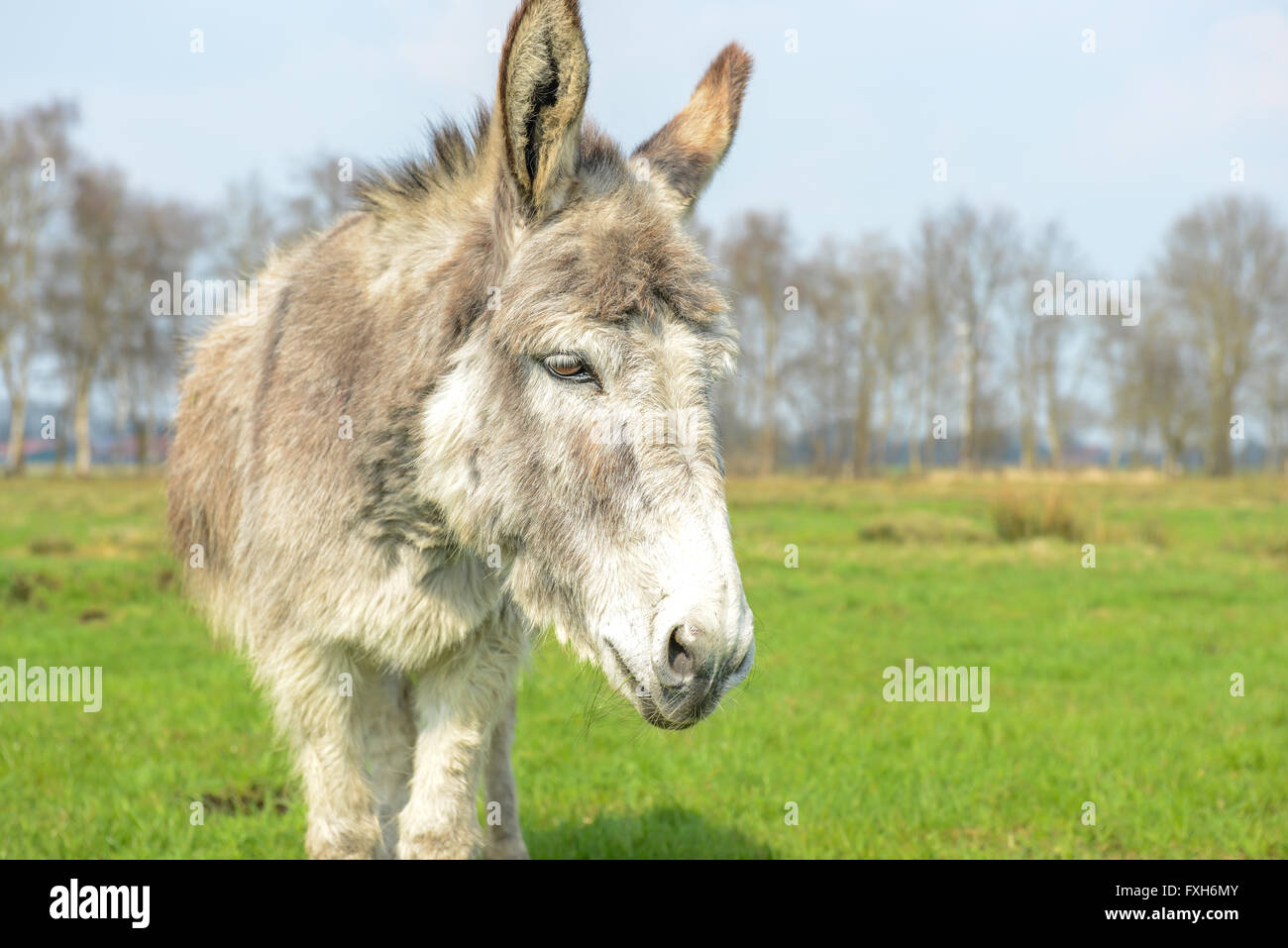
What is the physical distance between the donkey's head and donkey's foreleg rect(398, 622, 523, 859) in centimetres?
72

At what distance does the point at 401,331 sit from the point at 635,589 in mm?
1275

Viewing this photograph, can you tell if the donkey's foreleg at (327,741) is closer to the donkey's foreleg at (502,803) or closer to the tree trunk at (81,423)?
the donkey's foreleg at (502,803)

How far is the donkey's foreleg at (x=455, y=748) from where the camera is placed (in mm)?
3381

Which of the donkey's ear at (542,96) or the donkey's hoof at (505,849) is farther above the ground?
the donkey's ear at (542,96)

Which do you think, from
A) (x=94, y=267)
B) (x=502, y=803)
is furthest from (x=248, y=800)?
(x=94, y=267)

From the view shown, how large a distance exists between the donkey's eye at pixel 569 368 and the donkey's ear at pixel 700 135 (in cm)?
81

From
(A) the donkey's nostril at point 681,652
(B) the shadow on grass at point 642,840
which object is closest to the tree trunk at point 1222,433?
(B) the shadow on grass at point 642,840

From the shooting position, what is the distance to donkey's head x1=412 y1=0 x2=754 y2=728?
2.21m

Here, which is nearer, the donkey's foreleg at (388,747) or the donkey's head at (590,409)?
the donkey's head at (590,409)

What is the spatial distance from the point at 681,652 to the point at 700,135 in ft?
6.37

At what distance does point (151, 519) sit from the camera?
18.6 m

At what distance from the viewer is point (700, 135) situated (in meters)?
3.26

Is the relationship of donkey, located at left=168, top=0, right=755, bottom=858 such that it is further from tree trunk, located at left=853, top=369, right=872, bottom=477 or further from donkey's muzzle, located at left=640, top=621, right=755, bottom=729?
tree trunk, located at left=853, top=369, right=872, bottom=477

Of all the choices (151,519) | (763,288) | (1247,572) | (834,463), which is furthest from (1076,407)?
(151,519)
